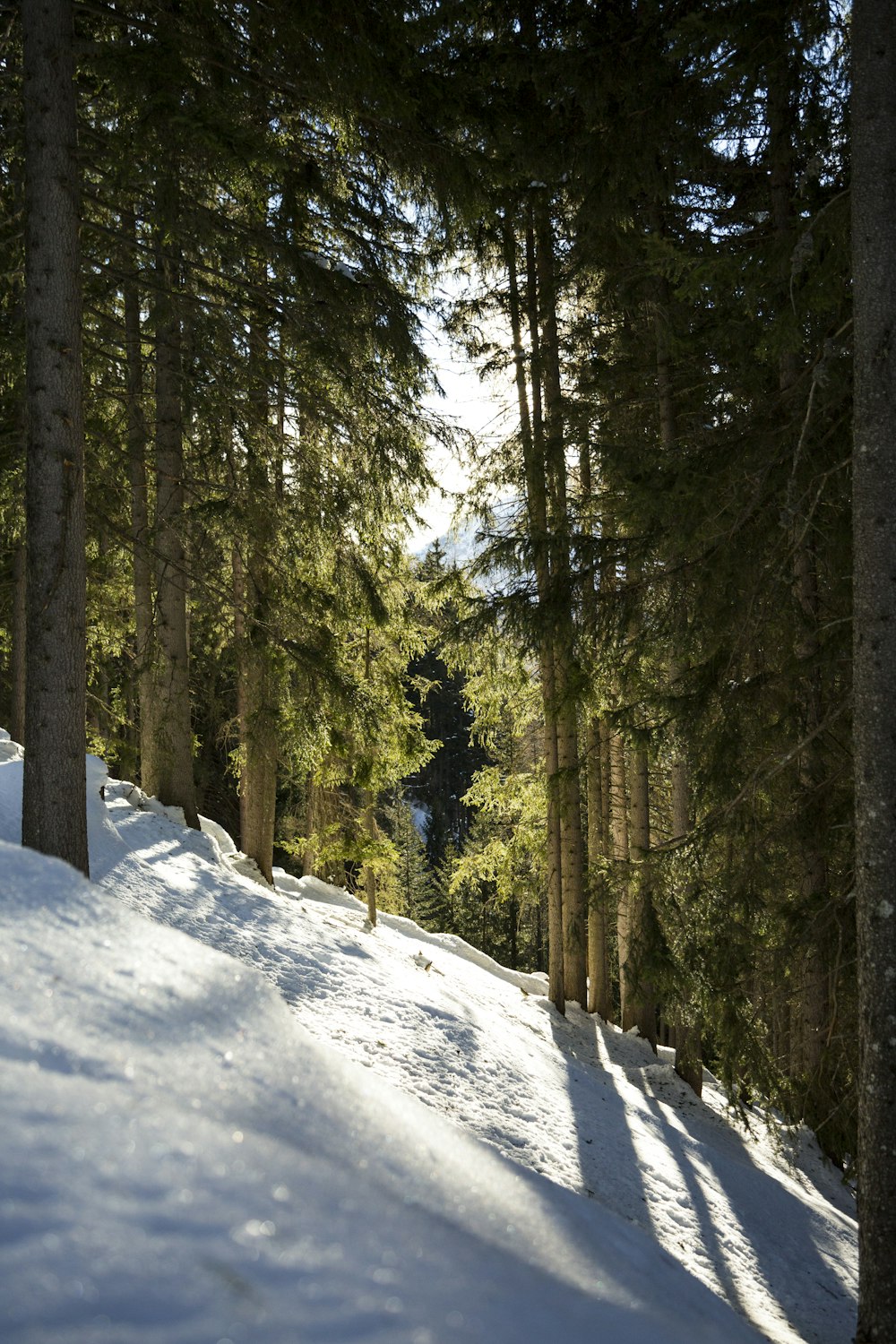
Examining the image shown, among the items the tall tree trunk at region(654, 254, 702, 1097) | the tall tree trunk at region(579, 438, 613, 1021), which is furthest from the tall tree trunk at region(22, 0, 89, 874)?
the tall tree trunk at region(654, 254, 702, 1097)

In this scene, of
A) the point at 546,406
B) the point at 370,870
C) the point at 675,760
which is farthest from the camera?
the point at 370,870

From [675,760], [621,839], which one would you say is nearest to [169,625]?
[675,760]

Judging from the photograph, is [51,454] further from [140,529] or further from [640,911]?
[640,911]

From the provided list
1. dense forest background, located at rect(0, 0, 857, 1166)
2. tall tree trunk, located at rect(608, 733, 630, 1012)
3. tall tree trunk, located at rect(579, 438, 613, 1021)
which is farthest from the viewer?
tall tree trunk, located at rect(608, 733, 630, 1012)

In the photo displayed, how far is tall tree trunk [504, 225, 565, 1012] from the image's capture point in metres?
8.91

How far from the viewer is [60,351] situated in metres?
5.59

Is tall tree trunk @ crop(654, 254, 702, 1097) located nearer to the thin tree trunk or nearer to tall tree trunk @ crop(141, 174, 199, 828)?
the thin tree trunk

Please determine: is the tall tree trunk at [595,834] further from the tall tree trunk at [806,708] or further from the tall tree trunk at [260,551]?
the tall tree trunk at [260,551]

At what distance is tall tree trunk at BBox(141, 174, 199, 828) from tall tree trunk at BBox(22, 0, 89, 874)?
3329mm

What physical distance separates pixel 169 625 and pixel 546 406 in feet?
17.9

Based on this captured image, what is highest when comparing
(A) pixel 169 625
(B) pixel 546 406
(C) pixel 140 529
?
(B) pixel 546 406

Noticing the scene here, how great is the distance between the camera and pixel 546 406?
34.0 feet

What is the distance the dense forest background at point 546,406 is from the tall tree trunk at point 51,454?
0.29m

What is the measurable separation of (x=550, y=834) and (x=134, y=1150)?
9.82 m
